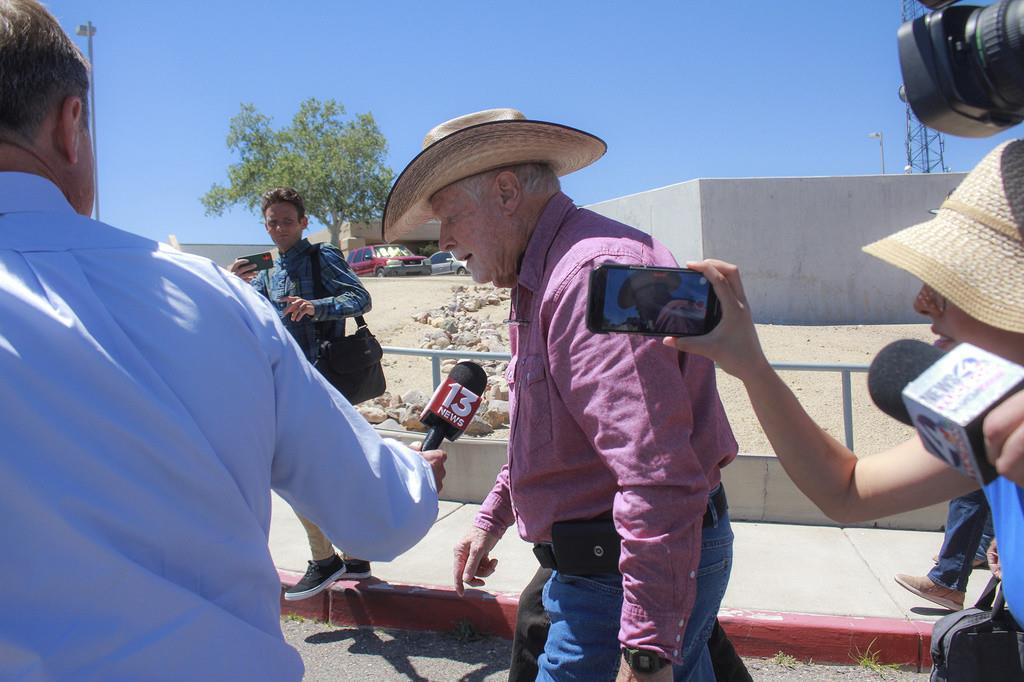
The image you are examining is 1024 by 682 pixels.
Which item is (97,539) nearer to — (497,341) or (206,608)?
(206,608)

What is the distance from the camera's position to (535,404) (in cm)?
214

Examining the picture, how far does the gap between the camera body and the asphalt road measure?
3.39m

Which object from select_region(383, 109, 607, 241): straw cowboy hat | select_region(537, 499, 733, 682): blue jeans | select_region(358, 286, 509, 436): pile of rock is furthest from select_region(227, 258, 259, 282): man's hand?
select_region(537, 499, 733, 682): blue jeans

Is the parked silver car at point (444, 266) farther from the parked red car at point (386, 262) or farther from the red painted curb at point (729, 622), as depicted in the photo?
the red painted curb at point (729, 622)

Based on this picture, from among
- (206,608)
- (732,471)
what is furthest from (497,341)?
(206,608)

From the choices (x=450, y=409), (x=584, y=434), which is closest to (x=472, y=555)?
(x=450, y=409)

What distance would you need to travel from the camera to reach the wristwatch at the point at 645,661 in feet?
5.98

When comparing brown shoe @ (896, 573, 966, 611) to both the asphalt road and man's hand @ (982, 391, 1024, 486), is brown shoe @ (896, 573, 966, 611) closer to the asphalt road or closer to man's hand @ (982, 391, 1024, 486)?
the asphalt road

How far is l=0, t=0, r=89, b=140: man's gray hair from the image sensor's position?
133 cm

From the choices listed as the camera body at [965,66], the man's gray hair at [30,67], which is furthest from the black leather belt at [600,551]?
the man's gray hair at [30,67]

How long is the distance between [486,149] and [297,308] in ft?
8.44

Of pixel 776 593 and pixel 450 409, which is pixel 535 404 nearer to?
pixel 450 409

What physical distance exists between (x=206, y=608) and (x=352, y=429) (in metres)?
0.43

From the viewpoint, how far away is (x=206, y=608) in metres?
1.29
